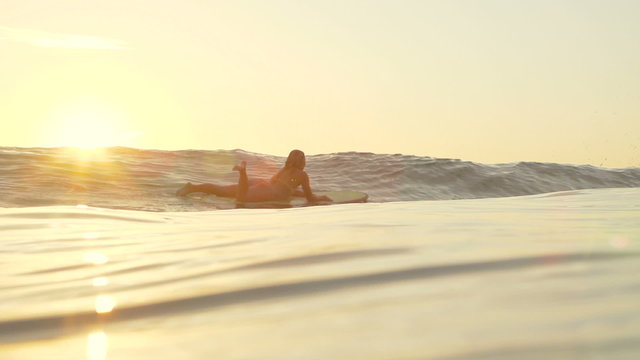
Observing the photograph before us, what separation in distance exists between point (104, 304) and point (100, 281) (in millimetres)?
267

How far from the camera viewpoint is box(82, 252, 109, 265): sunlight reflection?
5.24 ft

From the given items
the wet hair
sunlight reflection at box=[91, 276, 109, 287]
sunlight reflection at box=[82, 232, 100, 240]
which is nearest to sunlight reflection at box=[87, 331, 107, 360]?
sunlight reflection at box=[91, 276, 109, 287]

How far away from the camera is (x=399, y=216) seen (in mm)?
2760

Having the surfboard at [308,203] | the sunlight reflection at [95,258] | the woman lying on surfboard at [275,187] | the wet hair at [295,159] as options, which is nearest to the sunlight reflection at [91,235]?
the sunlight reflection at [95,258]

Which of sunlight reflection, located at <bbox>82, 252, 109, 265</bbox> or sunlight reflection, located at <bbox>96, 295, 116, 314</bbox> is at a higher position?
sunlight reflection, located at <bbox>82, 252, 109, 265</bbox>

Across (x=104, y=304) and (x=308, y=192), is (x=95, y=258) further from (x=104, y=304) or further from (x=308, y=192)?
(x=308, y=192)

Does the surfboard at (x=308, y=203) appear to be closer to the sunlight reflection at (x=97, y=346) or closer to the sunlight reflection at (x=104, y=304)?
the sunlight reflection at (x=104, y=304)

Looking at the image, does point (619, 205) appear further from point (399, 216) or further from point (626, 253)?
point (626, 253)

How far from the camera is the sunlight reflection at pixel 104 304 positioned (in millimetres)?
1000

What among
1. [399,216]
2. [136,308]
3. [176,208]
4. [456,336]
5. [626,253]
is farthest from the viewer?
[176,208]

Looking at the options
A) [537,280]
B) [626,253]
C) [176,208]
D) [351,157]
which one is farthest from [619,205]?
[351,157]

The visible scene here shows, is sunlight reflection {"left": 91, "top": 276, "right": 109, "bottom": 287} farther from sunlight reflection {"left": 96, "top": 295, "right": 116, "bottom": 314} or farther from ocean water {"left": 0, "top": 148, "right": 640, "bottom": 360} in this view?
sunlight reflection {"left": 96, "top": 295, "right": 116, "bottom": 314}

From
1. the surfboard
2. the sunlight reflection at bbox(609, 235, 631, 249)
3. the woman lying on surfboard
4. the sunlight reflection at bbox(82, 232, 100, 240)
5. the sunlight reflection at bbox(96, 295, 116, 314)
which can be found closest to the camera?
the sunlight reflection at bbox(96, 295, 116, 314)

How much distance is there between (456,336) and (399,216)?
6.69ft
